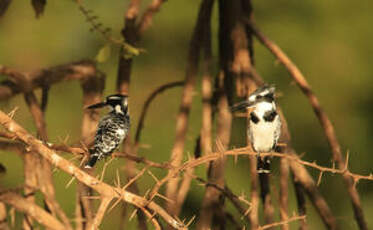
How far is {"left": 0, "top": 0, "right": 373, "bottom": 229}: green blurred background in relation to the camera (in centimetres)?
801

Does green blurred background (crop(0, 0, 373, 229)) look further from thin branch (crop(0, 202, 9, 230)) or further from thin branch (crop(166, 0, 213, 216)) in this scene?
thin branch (crop(0, 202, 9, 230))

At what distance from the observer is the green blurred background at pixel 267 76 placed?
801 centimetres

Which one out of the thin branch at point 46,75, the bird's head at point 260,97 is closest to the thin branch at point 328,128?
the bird's head at point 260,97

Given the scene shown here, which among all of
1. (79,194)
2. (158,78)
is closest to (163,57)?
(158,78)

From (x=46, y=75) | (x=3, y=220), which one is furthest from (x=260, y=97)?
(x=3, y=220)

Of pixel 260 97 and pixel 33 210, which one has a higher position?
pixel 260 97

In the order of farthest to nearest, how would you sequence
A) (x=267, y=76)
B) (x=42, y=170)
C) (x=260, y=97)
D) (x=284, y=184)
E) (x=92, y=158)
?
(x=267, y=76)
(x=284, y=184)
(x=42, y=170)
(x=260, y=97)
(x=92, y=158)

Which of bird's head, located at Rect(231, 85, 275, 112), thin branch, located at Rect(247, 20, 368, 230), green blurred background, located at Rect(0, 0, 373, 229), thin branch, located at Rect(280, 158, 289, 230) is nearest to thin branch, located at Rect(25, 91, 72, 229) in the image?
bird's head, located at Rect(231, 85, 275, 112)

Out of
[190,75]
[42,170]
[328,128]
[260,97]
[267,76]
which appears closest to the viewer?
[260,97]

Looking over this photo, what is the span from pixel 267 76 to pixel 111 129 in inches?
179

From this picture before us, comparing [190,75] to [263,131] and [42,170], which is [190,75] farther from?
[42,170]

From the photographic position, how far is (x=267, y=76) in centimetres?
820

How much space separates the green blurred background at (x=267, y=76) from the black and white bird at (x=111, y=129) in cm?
353

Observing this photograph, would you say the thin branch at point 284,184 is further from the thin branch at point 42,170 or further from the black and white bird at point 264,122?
the thin branch at point 42,170
